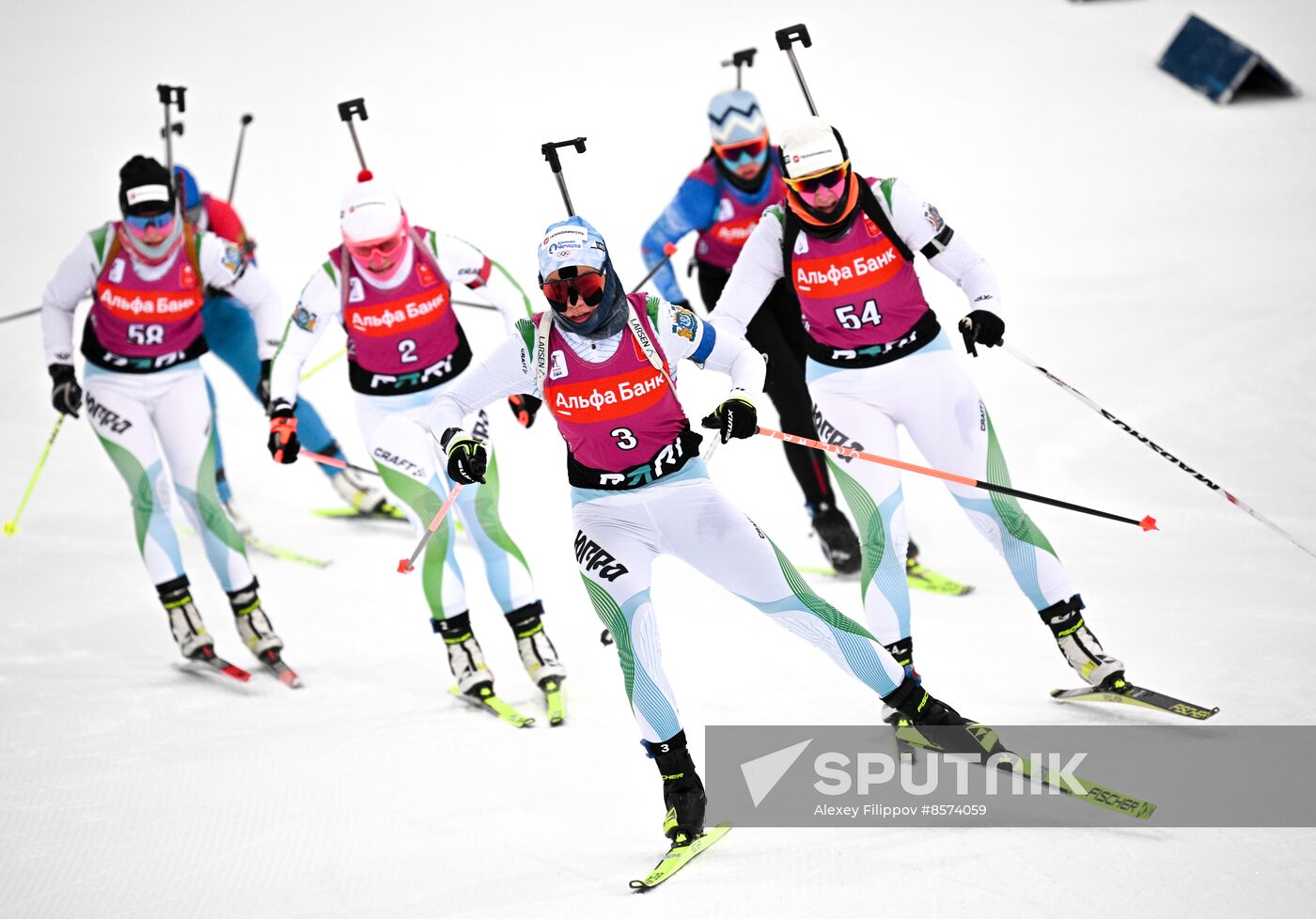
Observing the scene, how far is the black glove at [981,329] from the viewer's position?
172 inches

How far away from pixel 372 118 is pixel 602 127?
2186 millimetres

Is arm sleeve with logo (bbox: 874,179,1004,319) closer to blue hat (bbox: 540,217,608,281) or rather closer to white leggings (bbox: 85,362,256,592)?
blue hat (bbox: 540,217,608,281)

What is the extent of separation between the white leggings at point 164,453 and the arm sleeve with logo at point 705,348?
267cm

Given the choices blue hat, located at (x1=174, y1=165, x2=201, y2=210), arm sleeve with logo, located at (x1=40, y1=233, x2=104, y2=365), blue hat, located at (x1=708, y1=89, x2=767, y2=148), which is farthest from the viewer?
blue hat, located at (x1=174, y1=165, x2=201, y2=210)

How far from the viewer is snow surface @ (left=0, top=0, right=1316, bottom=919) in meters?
3.93

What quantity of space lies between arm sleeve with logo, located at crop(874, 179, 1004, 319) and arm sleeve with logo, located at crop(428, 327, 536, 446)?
1.36m

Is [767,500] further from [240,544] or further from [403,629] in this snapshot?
[240,544]

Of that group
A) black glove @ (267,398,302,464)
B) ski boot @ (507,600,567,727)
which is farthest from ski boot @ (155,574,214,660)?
ski boot @ (507,600,567,727)

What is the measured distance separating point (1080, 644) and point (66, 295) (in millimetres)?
4220

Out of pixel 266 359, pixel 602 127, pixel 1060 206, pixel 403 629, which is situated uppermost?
pixel 1060 206

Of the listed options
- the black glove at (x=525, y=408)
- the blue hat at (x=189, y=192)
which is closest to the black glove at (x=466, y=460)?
the black glove at (x=525, y=408)

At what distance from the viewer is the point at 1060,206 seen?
9898mm

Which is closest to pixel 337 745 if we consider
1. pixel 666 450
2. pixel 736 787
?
pixel 736 787

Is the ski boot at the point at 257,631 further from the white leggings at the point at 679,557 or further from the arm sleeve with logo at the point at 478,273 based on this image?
the white leggings at the point at 679,557
